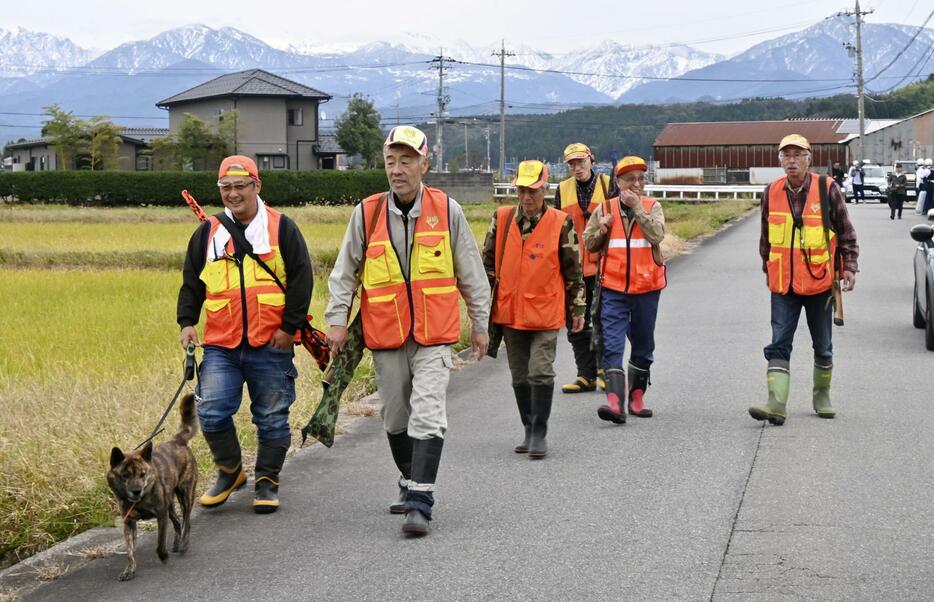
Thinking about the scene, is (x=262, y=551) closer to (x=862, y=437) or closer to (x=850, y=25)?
(x=862, y=437)

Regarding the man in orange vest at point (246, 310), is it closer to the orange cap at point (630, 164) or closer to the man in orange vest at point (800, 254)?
the orange cap at point (630, 164)

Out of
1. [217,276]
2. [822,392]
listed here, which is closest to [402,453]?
[217,276]

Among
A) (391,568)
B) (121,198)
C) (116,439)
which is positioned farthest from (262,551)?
(121,198)

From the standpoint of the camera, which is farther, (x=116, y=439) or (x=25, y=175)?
(x=25, y=175)

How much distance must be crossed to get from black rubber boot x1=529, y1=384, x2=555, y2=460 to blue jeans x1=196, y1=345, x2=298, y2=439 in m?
1.69

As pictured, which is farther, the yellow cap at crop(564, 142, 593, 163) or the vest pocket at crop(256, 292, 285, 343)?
the yellow cap at crop(564, 142, 593, 163)

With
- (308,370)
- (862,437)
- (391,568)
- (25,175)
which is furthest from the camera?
(25,175)

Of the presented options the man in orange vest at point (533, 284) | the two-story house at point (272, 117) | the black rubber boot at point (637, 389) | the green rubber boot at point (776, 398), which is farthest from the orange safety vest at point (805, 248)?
the two-story house at point (272, 117)

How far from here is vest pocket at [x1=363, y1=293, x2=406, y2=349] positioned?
6043 mm

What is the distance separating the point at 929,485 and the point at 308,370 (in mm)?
5424

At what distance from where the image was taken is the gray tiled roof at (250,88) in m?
69.5

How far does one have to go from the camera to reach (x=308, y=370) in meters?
10.4

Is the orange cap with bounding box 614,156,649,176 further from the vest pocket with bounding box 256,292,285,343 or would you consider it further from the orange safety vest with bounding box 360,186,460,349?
the vest pocket with bounding box 256,292,285,343

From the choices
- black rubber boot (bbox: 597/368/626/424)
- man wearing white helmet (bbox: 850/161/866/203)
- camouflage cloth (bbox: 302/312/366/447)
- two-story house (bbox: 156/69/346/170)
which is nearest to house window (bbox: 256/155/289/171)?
two-story house (bbox: 156/69/346/170)
